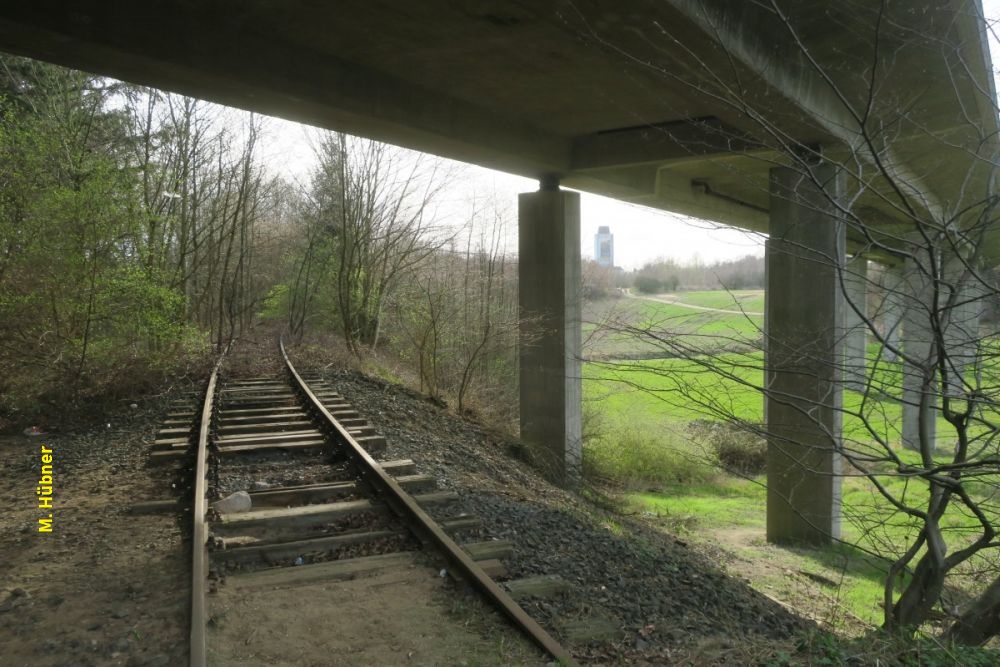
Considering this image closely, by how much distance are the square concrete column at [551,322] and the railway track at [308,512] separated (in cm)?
525

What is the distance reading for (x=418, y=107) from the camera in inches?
400

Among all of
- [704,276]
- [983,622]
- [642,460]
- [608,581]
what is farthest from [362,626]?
[642,460]

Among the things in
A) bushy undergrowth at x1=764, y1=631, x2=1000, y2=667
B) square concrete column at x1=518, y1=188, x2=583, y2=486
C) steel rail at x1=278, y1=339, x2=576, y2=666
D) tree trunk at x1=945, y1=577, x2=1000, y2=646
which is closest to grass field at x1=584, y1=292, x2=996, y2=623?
tree trunk at x1=945, y1=577, x2=1000, y2=646

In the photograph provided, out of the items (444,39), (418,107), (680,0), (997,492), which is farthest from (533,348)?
(997,492)

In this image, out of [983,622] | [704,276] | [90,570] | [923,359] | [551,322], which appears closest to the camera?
[983,622]

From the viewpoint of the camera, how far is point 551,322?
1373 cm

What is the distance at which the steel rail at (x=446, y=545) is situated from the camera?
371cm

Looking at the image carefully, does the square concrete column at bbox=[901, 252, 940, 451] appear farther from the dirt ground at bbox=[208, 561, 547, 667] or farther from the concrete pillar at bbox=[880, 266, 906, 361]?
the dirt ground at bbox=[208, 561, 547, 667]

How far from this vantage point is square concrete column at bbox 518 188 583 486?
13672mm

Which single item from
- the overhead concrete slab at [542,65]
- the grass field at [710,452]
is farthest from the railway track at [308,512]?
the overhead concrete slab at [542,65]

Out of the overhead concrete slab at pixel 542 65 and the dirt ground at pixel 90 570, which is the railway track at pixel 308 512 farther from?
the overhead concrete slab at pixel 542 65

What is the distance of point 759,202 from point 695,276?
14.6 m

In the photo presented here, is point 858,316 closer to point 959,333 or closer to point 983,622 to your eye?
point 959,333

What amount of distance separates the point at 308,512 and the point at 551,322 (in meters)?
8.55
